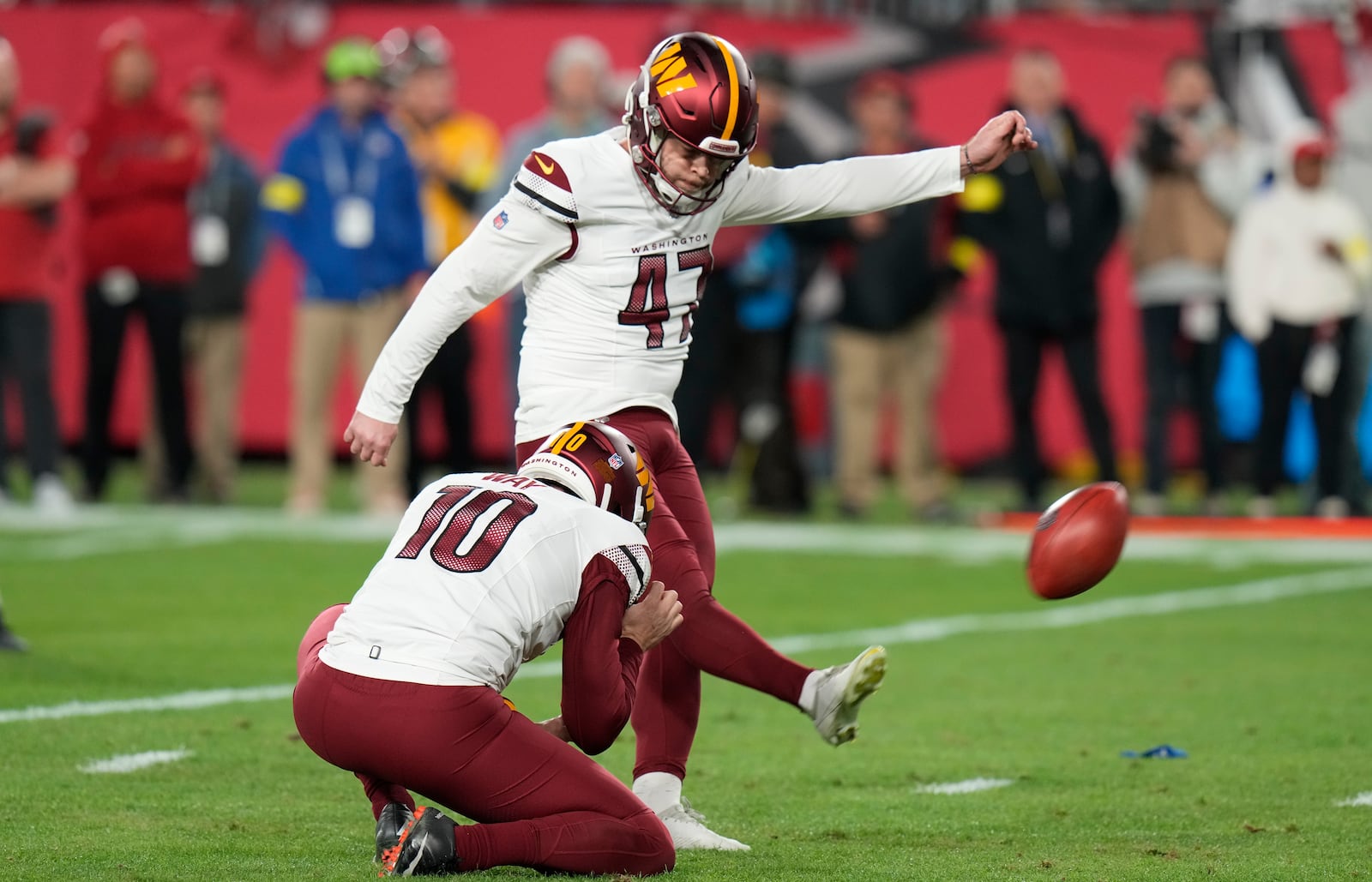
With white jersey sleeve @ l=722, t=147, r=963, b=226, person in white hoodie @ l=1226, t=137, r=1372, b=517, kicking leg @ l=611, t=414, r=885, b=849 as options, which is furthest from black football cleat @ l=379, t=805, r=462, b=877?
person in white hoodie @ l=1226, t=137, r=1372, b=517

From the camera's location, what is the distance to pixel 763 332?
1215 centimetres

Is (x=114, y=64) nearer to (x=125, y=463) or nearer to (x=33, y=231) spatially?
(x=33, y=231)

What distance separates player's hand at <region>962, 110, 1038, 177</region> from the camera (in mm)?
4988

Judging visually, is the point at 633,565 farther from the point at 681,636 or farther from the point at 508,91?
the point at 508,91

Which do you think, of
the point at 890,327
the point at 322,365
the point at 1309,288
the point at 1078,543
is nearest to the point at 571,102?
the point at 322,365

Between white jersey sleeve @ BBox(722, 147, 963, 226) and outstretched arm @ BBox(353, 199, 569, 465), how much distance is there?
0.50 m

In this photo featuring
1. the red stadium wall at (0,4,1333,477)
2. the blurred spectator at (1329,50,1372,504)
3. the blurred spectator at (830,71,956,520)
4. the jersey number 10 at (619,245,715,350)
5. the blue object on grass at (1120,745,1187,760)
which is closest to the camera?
the jersey number 10 at (619,245,715,350)

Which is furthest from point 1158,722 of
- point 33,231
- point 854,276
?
point 33,231

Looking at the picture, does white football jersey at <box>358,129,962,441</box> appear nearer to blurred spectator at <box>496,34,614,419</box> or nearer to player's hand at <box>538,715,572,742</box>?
player's hand at <box>538,715,572,742</box>

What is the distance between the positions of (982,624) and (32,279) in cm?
581

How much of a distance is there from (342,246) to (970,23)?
17.0 ft

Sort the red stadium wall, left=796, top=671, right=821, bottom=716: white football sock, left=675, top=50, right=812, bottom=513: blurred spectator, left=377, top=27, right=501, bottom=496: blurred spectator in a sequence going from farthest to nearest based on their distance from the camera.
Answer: the red stadium wall → left=377, top=27, right=501, bottom=496: blurred spectator → left=675, top=50, right=812, bottom=513: blurred spectator → left=796, top=671, right=821, bottom=716: white football sock

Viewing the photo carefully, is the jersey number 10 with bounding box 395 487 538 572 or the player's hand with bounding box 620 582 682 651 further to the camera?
the player's hand with bounding box 620 582 682 651

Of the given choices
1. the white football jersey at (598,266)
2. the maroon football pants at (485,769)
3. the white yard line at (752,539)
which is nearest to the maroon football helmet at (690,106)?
the white football jersey at (598,266)
